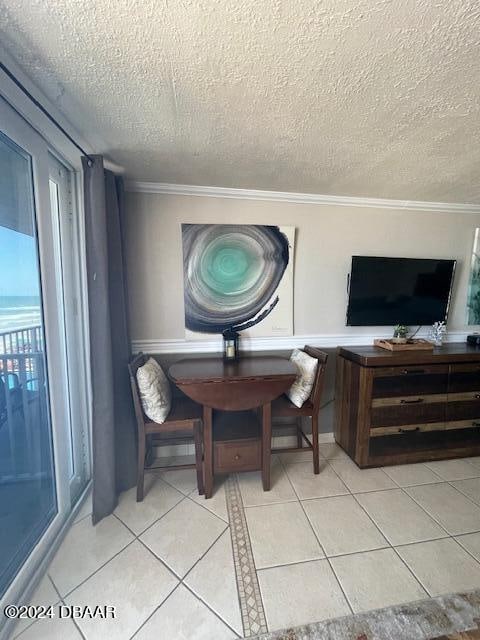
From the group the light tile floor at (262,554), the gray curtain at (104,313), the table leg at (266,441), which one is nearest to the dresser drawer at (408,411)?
the light tile floor at (262,554)

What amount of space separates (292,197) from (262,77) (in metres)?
1.22

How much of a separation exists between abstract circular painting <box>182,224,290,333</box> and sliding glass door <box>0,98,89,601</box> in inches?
32.9

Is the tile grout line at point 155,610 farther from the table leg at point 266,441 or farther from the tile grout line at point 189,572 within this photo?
the table leg at point 266,441

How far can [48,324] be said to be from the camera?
4.37ft

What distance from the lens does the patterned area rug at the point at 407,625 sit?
104 cm

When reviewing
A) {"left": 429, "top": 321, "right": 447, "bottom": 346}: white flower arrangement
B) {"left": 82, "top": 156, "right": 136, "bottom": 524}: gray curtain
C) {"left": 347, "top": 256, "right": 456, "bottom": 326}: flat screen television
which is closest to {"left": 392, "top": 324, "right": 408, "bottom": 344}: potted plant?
{"left": 347, "top": 256, "right": 456, "bottom": 326}: flat screen television

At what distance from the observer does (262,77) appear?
1011 mm

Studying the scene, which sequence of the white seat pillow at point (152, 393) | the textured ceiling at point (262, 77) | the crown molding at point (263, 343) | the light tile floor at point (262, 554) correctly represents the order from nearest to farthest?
1. the textured ceiling at point (262, 77)
2. the light tile floor at point (262, 554)
3. the white seat pillow at point (152, 393)
4. the crown molding at point (263, 343)

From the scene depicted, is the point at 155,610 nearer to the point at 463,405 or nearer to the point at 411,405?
the point at 411,405

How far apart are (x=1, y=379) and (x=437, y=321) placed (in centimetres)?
312

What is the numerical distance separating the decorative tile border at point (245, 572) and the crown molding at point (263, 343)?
1.06 metres

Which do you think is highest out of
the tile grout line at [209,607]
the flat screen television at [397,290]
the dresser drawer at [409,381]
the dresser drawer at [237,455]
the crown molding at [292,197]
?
the crown molding at [292,197]

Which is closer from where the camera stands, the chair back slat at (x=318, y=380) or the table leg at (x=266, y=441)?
the table leg at (x=266, y=441)

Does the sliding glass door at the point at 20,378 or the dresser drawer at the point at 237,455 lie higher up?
the sliding glass door at the point at 20,378
